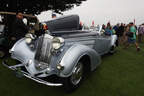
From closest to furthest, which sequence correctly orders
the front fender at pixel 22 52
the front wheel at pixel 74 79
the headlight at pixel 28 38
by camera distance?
1. the front wheel at pixel 74 79
2. the front fender at pixel 22 52
3. the headlight at pixel 28 38

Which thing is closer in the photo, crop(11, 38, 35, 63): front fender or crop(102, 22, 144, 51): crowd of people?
crop(11, 38, 35, 63): front fender

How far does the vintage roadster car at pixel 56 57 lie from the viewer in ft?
8.23

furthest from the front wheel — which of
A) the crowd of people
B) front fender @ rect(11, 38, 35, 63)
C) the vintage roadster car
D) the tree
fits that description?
the tree

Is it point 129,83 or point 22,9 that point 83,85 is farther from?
point 22,9

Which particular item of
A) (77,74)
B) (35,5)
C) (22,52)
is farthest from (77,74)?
(35,5)

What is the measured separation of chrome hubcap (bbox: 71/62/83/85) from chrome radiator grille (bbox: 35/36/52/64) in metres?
0.61

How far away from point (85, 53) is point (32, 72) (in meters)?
1.16

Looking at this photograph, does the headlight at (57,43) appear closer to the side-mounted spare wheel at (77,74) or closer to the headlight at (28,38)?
the side-mounted spare wheel at (77,74)

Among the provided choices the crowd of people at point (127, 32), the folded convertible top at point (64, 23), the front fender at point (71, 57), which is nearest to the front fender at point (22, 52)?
the folded convertible top at point (64, 23)

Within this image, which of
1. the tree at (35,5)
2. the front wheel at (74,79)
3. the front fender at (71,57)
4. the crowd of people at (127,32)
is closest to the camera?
the front fender at (71,57)

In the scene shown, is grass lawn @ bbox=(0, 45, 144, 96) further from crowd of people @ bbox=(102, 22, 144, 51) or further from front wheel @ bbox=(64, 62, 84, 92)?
crowd of people @ bbox=(102, 22, 144, 51)

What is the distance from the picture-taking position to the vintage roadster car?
8.23ft

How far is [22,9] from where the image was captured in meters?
12.8

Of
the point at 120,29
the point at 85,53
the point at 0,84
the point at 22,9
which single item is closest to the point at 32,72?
the point at 0,84
